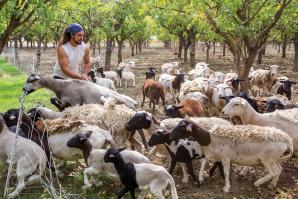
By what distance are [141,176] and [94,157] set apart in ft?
2.95

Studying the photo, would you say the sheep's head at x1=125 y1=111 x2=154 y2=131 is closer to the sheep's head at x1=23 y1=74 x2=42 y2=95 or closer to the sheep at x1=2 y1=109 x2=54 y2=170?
the sheep at x1=2 y1=109 x2=54 y2=170

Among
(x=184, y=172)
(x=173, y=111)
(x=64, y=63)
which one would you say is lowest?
(x=184, y=172)

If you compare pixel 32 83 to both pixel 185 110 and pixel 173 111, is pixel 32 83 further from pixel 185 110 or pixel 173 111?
pixel 185 110

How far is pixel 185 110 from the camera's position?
28.4 ft

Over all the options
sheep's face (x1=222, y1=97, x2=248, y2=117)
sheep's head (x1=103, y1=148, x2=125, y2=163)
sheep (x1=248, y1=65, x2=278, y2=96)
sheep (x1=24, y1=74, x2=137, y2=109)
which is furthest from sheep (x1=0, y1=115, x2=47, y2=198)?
sheep (x1=248, y1=65, x2=278, y2=96)

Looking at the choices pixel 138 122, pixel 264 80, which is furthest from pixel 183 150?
pixel 264 80

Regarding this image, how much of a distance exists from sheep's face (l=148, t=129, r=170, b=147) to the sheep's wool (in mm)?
729

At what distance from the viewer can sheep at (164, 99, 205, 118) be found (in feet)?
27.0

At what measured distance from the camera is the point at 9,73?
2442 centimetres

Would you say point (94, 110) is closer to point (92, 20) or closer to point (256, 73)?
point (256, 73)

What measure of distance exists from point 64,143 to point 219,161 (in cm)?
240

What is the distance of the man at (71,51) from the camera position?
7.02 m

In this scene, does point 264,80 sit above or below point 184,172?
above

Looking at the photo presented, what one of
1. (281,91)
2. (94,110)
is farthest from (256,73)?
(94,110)
